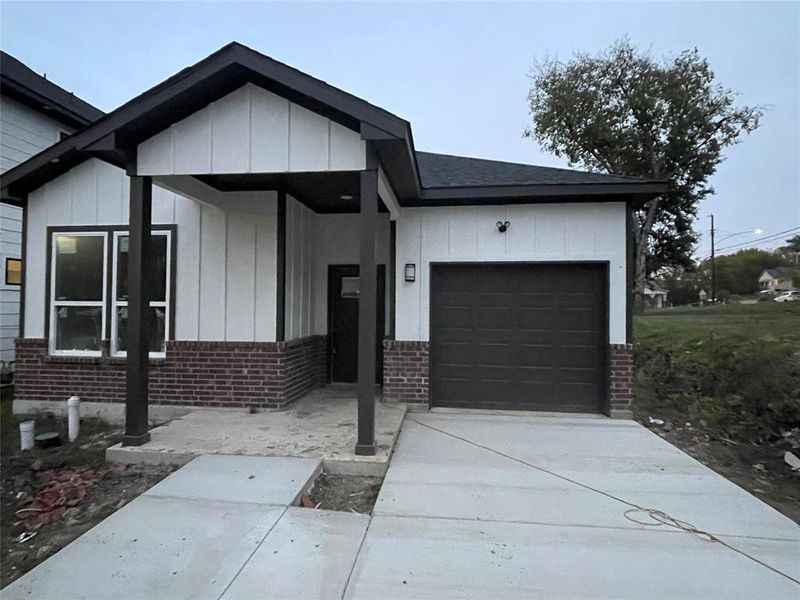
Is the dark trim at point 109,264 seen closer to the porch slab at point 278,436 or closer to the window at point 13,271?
the window at point 13,271

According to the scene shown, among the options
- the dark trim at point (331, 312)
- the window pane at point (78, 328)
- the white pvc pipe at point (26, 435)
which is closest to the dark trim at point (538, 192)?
the dark trim at point (331, 312)

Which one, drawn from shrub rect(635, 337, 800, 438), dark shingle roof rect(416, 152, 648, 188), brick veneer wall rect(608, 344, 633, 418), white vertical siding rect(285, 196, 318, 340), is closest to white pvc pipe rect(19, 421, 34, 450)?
white vertical siding rect(285, 196, 318, 340)

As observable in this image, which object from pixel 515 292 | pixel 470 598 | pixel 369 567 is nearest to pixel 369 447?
pixel 369 567

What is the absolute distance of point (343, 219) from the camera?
7.29 meters

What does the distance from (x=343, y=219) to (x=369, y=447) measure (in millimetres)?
4221

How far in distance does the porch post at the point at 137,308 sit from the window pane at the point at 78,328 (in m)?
2.32

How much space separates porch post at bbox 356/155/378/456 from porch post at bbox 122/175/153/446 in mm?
2252

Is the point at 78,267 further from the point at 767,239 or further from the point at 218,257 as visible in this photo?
the point at 767,239

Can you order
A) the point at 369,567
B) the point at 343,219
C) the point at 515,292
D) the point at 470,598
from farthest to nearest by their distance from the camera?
the point at 343,219 → the point at 515,292 → the point at 369,567 → the point at 470,598

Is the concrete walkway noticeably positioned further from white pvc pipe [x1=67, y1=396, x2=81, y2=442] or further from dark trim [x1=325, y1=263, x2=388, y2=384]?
dark trim [x1=325, y1=263, x2=388, y2=384]

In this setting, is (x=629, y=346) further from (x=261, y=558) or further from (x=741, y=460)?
(x=261, y=558)

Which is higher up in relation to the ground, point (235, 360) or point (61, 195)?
point (61, 195)

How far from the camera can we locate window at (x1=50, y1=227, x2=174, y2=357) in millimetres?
6113

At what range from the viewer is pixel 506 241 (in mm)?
6184
